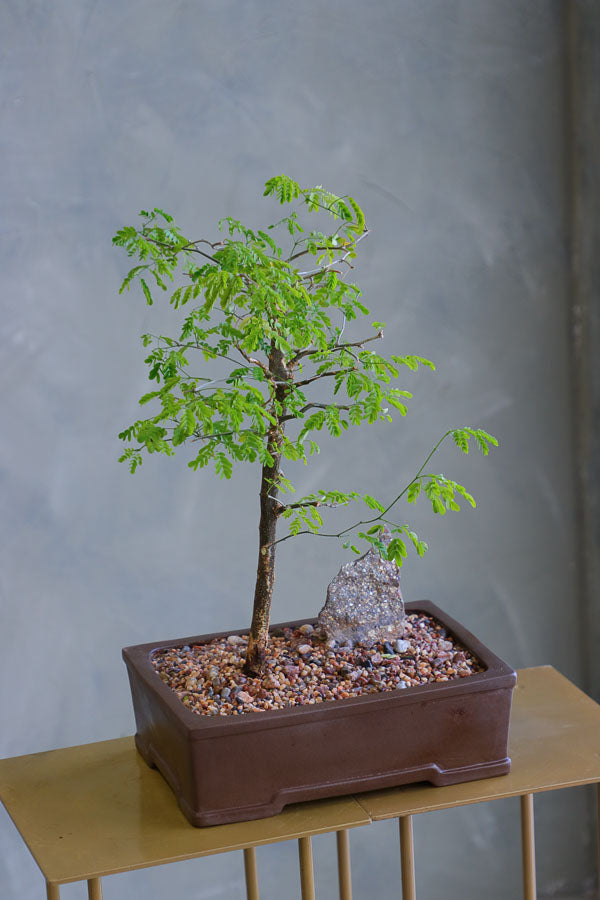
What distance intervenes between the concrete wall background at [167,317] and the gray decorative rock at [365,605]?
90cm

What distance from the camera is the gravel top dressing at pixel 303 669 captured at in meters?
1.40

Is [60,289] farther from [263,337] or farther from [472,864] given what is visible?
[472,864]

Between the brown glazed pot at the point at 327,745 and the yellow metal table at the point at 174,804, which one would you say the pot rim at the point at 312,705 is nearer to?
the brown glazed pot at the point at 327,745

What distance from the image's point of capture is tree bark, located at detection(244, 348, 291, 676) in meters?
1.46

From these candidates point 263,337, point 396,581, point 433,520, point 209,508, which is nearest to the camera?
point 263,337

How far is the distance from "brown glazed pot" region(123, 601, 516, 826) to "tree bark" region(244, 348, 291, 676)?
14 centimetres

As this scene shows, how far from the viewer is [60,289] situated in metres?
2.25

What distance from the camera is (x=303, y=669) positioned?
147 centimetres

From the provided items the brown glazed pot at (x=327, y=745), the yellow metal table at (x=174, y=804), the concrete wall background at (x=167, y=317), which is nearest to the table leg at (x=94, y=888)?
the yellow metal table at (x=174, y=804)

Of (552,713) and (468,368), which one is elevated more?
(468,368)

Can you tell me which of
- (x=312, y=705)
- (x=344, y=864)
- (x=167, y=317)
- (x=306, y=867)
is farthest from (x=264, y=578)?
(x=167, y=317)

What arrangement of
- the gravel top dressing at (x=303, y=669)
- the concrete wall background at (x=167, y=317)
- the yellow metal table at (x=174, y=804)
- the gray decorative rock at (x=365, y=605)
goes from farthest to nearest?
the concrete wall background at (x=167, y=317)
the gray decorative rock at (x=365, y=605)
the gravel top dressing at (x=303, y=669)
the yellow metal table at (x=174, y=804)

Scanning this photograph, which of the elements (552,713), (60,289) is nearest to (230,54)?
(60,289)

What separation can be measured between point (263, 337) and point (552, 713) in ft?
2.33
